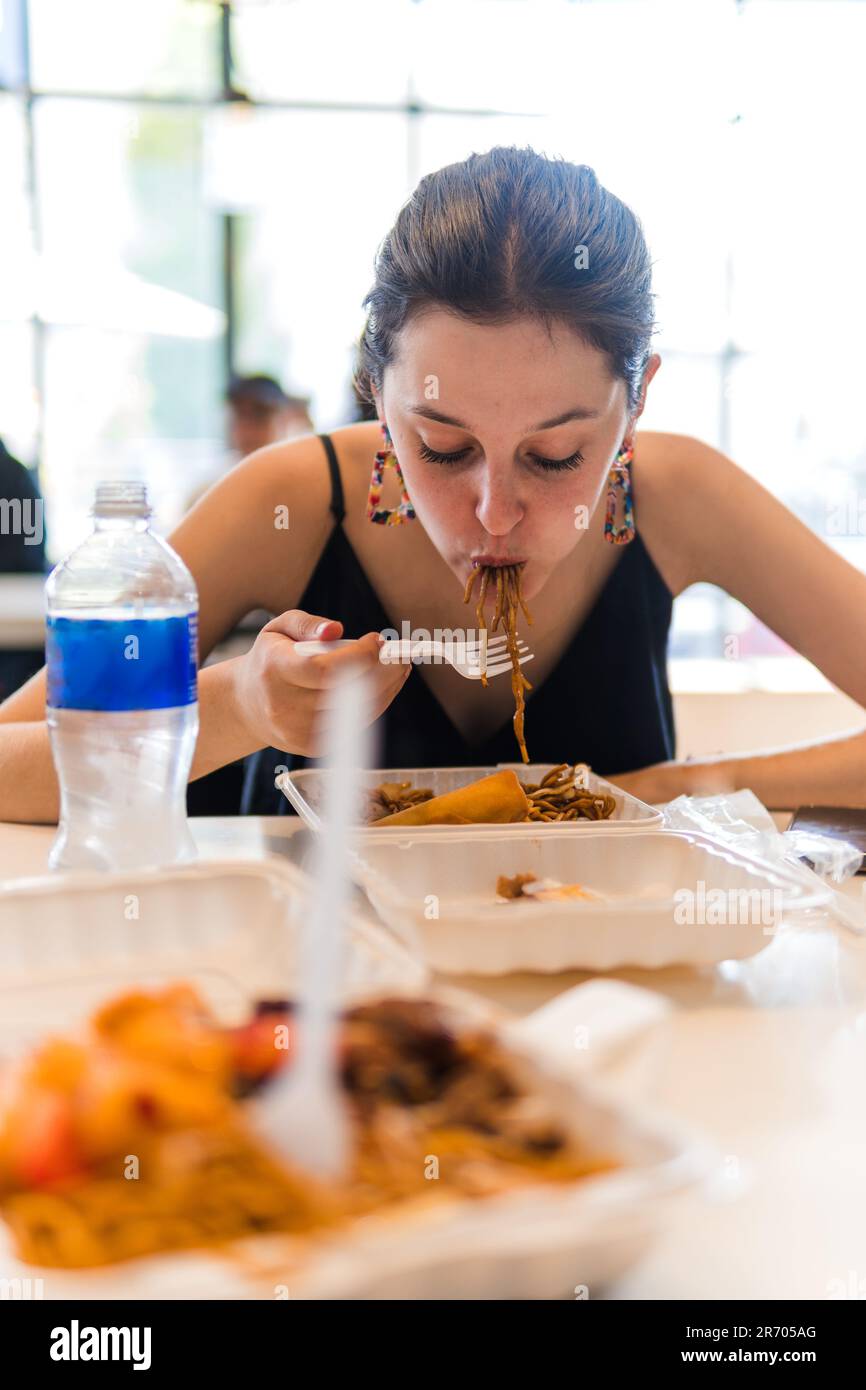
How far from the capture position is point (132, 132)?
6453 mm

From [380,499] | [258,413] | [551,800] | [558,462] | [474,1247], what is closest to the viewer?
[474,1247]

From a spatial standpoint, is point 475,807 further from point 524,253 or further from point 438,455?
point 524,253

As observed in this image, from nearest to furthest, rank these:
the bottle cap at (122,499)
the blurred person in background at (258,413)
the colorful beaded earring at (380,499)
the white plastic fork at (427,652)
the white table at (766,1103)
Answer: the white table at (766,1103), the bottle cap at (122,499), the white plastic fork at (427,652), the colorful beaded earring at (380,499), the blurred person in background at (258,413)

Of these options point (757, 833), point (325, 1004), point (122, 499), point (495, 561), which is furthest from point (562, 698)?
point (325, 1004)

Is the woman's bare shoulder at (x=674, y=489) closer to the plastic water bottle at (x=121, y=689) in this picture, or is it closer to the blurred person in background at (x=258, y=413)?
the plastic water bottle at (x=121, y=689)

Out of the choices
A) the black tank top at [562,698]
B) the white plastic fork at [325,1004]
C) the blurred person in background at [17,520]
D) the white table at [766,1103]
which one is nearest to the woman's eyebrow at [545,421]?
the black tank top at [562,698]

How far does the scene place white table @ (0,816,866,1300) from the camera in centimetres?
55

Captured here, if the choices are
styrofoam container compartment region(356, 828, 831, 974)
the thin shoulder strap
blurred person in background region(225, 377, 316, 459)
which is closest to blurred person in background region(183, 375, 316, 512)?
blurred person in background region(225, 377, 316, 459)

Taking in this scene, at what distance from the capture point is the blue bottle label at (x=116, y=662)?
910 millimetres

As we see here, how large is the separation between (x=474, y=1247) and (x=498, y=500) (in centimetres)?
102

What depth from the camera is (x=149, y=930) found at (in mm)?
818

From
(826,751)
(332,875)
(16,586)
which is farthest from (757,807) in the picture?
(16,586)

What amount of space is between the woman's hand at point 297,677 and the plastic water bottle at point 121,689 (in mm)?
116

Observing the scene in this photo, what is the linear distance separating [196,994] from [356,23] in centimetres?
676
